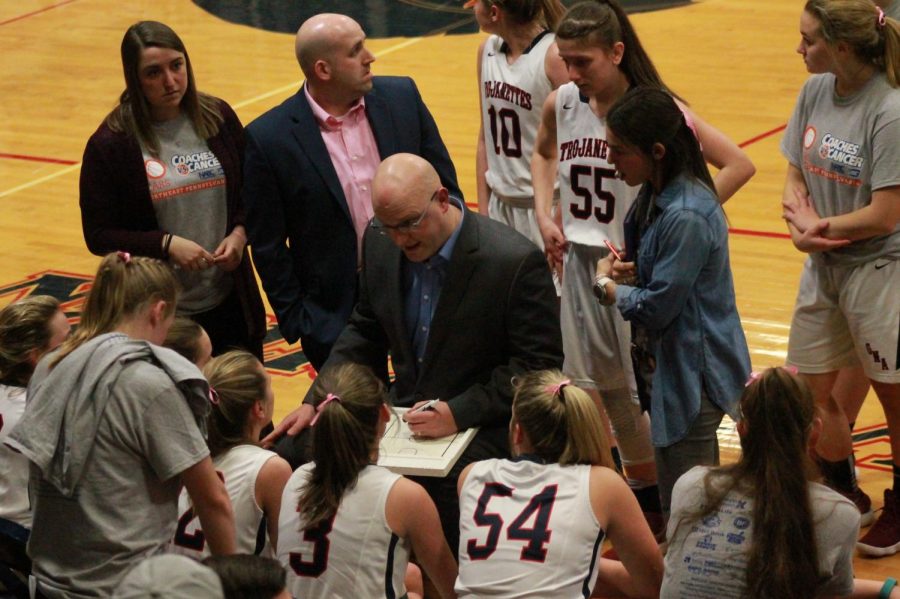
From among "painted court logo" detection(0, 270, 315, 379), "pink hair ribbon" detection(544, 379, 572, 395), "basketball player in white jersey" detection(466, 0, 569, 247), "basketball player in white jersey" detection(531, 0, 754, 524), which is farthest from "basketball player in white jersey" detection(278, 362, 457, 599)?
"painted court logo" detection(0, 270, 315, 379)

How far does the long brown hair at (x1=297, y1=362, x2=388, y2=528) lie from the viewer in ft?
12.3

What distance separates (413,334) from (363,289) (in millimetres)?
265

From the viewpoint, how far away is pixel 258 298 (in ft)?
18.1

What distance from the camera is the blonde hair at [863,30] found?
4.53 meters

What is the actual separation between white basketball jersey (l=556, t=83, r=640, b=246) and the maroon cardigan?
128cm

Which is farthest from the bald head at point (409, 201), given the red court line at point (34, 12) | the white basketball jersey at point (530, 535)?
the red court line at point (34, 12)

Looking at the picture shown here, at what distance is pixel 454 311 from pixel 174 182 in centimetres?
140

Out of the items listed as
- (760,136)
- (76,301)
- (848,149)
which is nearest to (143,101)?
(848,149)

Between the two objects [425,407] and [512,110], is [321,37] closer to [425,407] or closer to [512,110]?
[512,110]

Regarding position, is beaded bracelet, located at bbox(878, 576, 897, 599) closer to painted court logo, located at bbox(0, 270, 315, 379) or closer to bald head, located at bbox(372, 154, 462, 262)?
bald head, located at bbox(372, 154, 462, 262)

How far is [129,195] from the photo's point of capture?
17.2 ft

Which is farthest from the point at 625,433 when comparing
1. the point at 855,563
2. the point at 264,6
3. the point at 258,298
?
the point at 264,6

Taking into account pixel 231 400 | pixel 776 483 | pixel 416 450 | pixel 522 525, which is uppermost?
pixel 776 483

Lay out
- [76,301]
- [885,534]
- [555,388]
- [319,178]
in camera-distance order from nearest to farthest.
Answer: [555,388] < [885,534] < [319,178] < [76,301]
